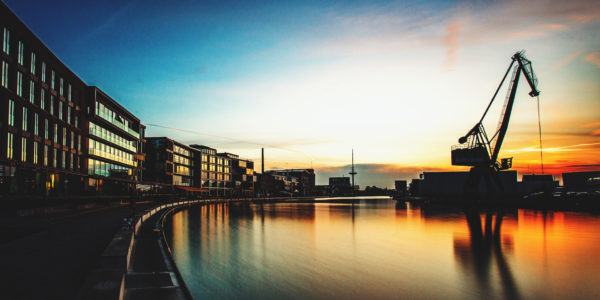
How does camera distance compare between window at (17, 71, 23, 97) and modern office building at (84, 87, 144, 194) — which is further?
modern office building at (84, 87, 144, 194)

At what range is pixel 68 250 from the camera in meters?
16.0

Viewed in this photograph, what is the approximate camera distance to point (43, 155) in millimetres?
46625

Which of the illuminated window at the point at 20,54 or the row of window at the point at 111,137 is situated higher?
the illuminated window at the point at 20,54

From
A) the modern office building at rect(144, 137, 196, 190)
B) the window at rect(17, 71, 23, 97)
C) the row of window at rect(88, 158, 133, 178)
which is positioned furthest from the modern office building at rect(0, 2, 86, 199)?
the modern office building at rect(144, 137, 196, 190)

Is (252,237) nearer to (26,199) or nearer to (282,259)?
(282,259)

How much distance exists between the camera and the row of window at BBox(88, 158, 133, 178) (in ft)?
208

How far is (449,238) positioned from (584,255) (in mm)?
8160

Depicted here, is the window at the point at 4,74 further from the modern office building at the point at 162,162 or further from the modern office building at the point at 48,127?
the modern office building at the point at 162,162

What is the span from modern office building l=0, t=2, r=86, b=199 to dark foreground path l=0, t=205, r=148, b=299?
928 inches

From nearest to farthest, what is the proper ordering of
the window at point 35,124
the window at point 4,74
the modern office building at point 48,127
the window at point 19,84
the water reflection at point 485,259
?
the water reflection at point 485,259
the window at point 4,74
the modern office building at point 48,127
the window at point 19,84
the window at point 35,124

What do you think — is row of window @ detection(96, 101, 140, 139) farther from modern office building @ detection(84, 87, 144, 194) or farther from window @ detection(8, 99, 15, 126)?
window @ detection(8, 99, 15, 126)

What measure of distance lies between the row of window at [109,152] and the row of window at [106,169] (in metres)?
1.26

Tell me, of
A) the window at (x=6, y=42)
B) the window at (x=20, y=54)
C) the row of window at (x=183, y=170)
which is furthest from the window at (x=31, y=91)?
the row of window at (x=183, y=170)

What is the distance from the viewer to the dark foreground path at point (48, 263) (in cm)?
997
